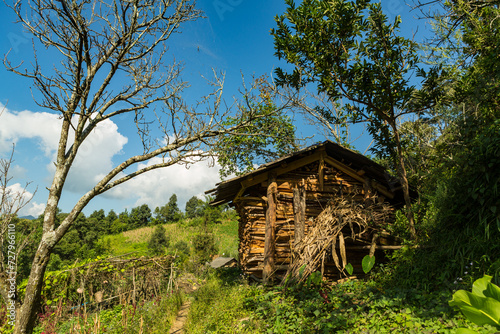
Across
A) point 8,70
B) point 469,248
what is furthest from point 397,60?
point 8,70

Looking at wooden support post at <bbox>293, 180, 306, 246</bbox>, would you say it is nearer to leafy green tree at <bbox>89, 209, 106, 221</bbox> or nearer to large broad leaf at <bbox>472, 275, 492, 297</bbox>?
large broad leaf at <bbox>472, 275, 492, 297</bbox>

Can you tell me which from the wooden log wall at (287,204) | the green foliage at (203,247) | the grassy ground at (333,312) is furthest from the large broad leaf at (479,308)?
the green foliage at (203,247)

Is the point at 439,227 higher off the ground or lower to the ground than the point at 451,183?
lower

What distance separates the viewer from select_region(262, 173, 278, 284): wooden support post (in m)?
8.23

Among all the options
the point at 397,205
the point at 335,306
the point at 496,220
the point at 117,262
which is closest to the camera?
the point at 496,220

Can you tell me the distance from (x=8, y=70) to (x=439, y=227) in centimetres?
1053

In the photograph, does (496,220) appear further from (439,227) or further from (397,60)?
(397,60)

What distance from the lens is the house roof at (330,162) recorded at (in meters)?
8.61

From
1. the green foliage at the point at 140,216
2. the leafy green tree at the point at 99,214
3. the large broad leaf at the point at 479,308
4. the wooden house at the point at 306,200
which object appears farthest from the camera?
the green foliage at the point at 140,216

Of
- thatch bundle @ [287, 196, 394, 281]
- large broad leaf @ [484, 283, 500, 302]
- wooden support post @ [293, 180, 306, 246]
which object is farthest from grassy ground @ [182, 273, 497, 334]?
large broad leaf @ [484, 283, 500, 302]

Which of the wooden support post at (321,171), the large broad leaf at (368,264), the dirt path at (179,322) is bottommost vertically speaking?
the dirt path at (179,322)

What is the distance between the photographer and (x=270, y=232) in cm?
842

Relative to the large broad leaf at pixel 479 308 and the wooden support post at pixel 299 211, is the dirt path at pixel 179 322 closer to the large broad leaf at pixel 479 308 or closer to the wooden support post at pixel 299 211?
the wooden support post at pixel 299 211

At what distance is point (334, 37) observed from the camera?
786cm
